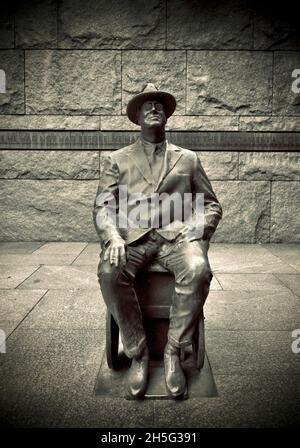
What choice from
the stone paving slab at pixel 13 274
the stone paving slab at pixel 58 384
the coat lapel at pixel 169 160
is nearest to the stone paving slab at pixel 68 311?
the stone paving slab at pixel 58 384

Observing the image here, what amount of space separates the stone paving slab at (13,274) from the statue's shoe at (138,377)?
226cm

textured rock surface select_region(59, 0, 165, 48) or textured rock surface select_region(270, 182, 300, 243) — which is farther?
textured rock surface select_region(270, 182, 300, 243)

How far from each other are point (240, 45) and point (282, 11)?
74cm

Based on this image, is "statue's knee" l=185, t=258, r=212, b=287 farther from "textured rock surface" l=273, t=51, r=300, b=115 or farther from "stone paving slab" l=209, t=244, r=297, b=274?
"textured rock surface" l=273, t=51, r=300, b=115

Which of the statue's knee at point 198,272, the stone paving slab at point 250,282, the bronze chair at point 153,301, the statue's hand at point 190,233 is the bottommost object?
the stone paving slab at point 250,282

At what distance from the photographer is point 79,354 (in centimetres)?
293

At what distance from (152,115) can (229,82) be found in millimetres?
Answer: 3899

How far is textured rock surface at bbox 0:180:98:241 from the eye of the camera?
251 inches

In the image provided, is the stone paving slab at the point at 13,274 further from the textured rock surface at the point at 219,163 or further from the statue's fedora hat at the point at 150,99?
the textured rock surface at the point at 219,163

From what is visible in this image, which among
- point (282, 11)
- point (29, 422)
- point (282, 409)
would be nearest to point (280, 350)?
point (282, 409)

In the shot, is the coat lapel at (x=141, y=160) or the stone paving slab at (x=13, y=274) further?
the stone paving slab at (x=13, y=274)

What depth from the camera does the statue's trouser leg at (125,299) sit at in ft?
7.87

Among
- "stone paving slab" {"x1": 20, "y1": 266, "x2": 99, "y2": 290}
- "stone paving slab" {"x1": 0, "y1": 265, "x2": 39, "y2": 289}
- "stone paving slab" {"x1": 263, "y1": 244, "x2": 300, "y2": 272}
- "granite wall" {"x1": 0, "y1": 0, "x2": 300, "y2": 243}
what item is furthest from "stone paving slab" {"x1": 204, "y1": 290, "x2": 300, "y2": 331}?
"granite wall" {"x1": 0, "y1": 0, "x2": 300, "y2": 243}

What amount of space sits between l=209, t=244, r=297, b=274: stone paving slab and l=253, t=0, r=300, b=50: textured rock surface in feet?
9.44
